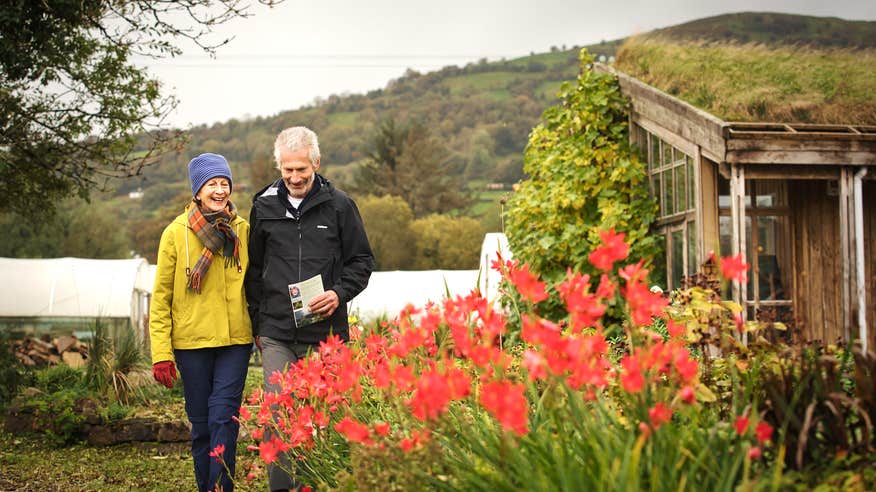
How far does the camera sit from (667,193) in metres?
11.0

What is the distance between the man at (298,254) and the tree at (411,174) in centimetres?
4942

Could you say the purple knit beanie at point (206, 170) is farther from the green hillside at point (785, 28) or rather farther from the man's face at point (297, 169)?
the green hillside at point (785, 28)

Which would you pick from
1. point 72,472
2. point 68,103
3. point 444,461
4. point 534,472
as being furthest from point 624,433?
point 68,103

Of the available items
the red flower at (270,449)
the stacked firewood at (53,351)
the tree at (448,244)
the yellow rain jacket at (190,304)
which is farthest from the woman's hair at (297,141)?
the tree at (448,244)

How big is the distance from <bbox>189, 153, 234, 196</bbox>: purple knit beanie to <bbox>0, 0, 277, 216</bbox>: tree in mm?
5608

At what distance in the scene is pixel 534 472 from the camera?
2316 mm

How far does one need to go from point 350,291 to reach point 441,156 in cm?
5430

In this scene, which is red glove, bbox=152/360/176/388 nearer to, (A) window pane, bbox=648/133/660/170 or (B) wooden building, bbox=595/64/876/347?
(B) wooden building, bbox=595/64/876/347

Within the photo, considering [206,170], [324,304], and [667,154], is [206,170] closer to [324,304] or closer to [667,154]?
[324,304]

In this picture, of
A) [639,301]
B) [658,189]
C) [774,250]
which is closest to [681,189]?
[658,189]

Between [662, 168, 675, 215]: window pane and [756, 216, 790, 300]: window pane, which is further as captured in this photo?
[662, 168, 675, 215]: window pane

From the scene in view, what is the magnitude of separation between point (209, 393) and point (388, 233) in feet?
136

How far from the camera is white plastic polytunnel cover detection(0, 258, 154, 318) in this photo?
19.1 meters

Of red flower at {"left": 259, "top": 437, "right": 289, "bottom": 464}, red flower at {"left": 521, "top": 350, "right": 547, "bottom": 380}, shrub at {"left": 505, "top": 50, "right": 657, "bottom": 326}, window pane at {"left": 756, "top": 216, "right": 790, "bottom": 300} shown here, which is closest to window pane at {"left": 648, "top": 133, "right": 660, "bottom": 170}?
shrub at {"left": 505, "top": 50, "right": 657, "bottom": 326}
